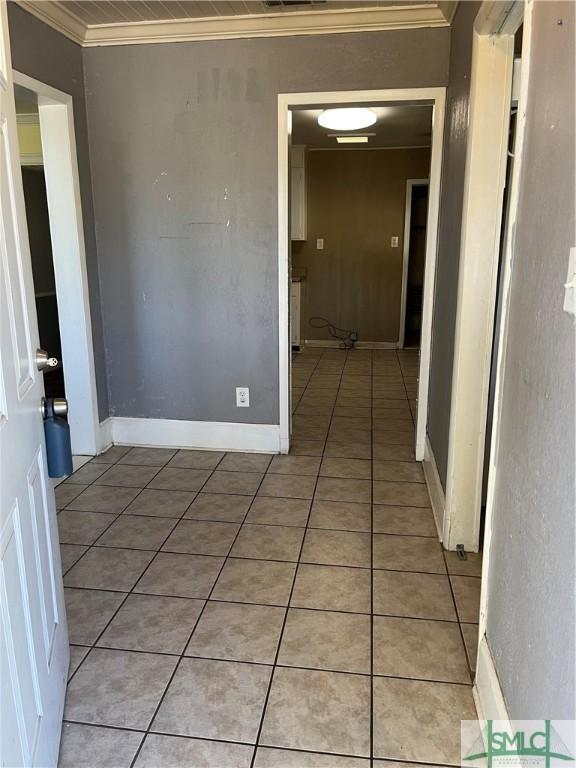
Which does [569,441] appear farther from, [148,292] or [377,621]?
[148,292]

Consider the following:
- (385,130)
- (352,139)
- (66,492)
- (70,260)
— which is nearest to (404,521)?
(66,492)

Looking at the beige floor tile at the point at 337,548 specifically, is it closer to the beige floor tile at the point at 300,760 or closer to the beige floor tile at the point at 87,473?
the beige floor tile at the point at 300,760

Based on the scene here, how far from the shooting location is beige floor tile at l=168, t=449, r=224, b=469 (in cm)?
329

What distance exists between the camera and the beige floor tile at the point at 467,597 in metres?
1.94

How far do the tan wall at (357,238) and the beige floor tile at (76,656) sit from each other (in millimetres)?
5495

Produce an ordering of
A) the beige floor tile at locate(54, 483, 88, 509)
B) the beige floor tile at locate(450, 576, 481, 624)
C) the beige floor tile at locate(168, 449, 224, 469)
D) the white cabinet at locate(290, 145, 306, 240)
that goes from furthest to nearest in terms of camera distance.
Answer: the white cabinet at locate(290, 145, 306, 240)
the beige floor tile at locate(168, 449, 224, 469)
the beige floor tile at locate(54, 483, 88, 509)
the beige floor tile at locate(450, 576, 481, 624)

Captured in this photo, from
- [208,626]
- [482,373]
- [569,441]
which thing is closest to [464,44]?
[482,373]

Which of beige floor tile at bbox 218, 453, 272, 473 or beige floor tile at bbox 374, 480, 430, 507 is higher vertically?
beige floor tile at bbox 218, 453, 272, 473

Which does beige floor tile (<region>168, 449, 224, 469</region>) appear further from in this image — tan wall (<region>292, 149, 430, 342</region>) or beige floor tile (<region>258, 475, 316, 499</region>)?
tan wall (<region>292, 149, 430, 342</region>)

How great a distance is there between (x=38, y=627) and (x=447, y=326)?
2.02 m

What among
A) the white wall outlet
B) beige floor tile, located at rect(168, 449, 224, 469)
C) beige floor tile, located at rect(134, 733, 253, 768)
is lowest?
beige floor tile, located at rect(134, 733, 253, 768)

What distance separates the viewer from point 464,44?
7.66 ft

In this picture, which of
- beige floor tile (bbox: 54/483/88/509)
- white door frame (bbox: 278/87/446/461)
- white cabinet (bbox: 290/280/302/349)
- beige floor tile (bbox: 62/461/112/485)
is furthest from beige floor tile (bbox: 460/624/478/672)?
white cabinet (bbox: 290/280/302/349)

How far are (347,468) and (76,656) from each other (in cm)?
182
